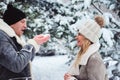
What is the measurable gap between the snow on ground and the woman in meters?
4.61

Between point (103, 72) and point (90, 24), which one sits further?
point (90, 24)

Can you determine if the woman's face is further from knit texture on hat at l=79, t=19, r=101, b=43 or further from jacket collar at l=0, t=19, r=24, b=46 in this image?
jacket collar at l=0, t=19, r=24, b=46

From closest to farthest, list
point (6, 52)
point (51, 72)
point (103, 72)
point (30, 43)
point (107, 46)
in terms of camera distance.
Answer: point (6, 52) < point (30, 43) < point (103, 72) < point (107, 46) < point (51, 72)

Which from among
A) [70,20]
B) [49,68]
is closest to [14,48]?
[70,20]

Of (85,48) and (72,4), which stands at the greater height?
(72,4)

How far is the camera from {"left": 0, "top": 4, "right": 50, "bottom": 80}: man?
112 inches

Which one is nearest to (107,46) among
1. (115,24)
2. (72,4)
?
(115,24)

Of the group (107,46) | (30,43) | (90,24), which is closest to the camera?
(30,43)

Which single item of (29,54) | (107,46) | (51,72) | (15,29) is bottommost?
Result: (51,72)

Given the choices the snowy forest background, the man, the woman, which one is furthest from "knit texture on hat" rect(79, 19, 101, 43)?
the snowy forest background

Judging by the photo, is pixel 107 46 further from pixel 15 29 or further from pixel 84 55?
pixel 15 29

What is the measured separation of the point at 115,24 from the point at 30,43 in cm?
357

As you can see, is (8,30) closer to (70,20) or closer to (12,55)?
(12,55)

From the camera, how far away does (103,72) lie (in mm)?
3363
